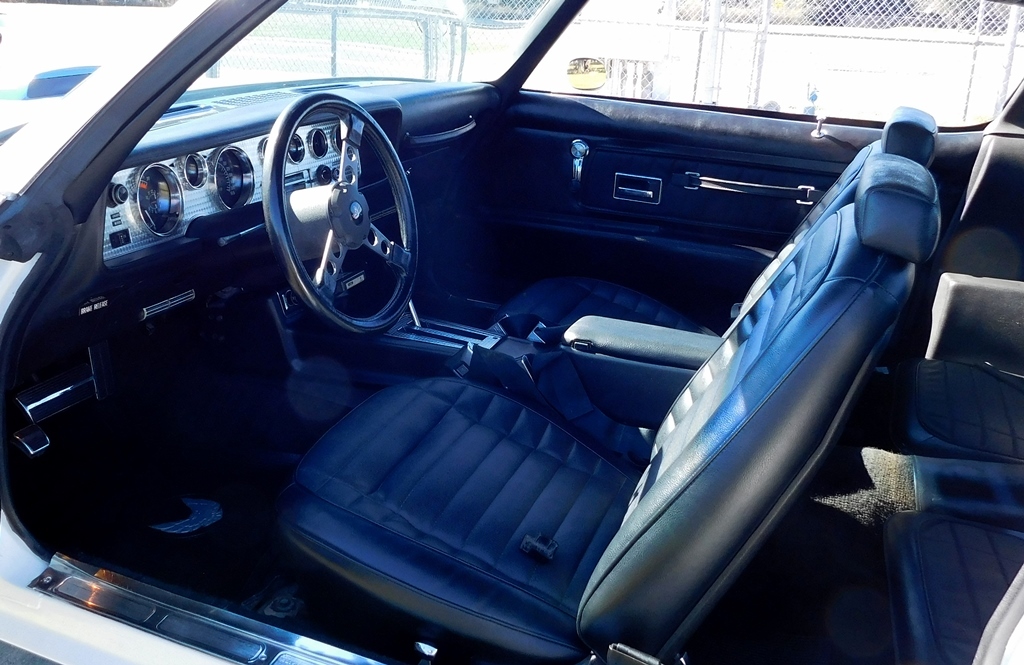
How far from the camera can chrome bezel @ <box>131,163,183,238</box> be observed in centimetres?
167

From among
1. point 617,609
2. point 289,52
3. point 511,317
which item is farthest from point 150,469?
point 617,609

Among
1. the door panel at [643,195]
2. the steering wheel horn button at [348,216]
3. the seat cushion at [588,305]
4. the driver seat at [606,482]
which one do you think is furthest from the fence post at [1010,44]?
the steering wheel horn button at [348,216]

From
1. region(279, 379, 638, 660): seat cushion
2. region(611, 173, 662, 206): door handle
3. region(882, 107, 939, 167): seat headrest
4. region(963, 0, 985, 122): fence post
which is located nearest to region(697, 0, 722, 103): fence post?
region(611, 173, 662, 206): door handle

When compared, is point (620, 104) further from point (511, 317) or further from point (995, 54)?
point (995, 54)

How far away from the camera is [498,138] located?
3.12 m

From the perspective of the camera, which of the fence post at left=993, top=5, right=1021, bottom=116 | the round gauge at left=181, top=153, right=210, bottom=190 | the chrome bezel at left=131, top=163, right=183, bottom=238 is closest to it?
the chrome bezel at left=131, top=163, right=183, bottom=238

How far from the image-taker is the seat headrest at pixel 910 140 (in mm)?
1556

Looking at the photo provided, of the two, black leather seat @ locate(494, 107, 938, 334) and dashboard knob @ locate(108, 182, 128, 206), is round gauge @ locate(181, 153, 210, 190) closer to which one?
dashboard knob @ locate(108, 182, 128, 206)

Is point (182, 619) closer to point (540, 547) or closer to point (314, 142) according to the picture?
point (540, 547)

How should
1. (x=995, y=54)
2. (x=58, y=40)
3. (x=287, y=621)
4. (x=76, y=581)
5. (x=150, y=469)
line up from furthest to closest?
(x=995, y=54) < (x=150, y=469) < (x=58, y=40) < (x=287, y=621) < (x=76, y=581)

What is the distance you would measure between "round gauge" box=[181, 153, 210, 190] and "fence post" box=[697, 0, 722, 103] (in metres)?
1.76

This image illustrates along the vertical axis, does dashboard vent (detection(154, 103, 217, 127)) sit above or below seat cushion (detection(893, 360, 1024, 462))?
above

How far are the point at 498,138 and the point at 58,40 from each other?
1.48m

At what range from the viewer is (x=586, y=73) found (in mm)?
2887
